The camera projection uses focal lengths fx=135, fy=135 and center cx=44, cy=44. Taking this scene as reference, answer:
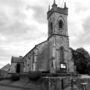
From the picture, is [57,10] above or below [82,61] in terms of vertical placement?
above

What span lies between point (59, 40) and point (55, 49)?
2.94 meters

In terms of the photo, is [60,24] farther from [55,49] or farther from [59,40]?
Answer: [55,49]

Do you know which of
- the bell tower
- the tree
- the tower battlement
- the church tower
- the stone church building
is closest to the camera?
the church tower

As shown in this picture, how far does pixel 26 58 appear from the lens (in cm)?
4675

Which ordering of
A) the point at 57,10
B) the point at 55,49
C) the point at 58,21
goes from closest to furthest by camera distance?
the point at 55,49, the point at 58,21, the point at 57,10

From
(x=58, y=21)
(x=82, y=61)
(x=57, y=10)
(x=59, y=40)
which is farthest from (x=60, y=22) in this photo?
(x=82, y=61)

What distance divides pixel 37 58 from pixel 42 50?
2.94 meters

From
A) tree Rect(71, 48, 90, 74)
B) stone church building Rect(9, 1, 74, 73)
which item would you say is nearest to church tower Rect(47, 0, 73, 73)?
stone church building Rect(9, 1, 74, 73)

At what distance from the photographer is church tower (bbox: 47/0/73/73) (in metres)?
36.7

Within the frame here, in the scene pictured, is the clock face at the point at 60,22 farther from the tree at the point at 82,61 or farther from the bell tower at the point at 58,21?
the tree at the point at 82,61

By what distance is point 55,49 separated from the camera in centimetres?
3712

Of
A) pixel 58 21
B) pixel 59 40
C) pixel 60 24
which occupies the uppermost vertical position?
pixel 58 21

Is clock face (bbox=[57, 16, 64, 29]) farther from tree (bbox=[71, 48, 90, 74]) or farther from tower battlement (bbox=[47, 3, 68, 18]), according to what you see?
tree (bbox=[71, 48, 90, 74])

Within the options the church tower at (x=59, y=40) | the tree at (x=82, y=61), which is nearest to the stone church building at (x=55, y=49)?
the church tower at (x=59, y=40)
